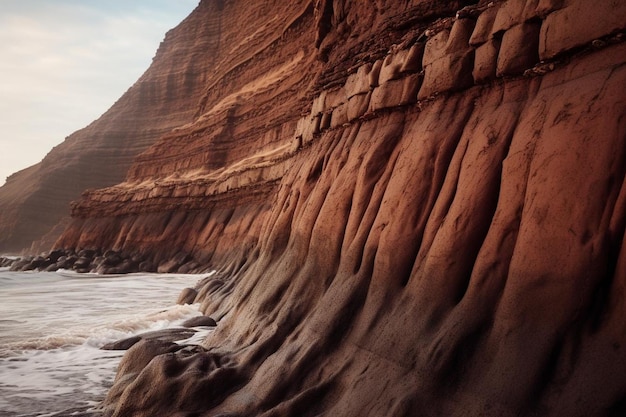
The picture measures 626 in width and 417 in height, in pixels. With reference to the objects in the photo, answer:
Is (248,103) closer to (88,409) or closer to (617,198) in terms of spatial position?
(88,409)

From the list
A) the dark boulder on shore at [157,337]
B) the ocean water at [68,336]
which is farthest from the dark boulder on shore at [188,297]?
the dark boulder on shore at [157,337]

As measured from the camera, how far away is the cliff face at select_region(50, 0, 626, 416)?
98.1 inches

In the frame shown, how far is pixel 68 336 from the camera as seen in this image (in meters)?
7.51

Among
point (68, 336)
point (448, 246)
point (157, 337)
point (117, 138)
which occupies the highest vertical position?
point (117, 138)

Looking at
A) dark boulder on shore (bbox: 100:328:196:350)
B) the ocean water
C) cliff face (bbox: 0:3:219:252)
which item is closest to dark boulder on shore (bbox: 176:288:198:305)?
the ocean water

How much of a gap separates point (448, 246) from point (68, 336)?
6564 mm

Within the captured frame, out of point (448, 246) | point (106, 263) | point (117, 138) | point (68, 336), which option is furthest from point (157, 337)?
point (117, 138)

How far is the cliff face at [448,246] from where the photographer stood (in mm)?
2492

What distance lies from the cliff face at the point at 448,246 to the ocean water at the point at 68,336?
2.66 ft

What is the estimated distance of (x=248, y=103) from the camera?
23.5m

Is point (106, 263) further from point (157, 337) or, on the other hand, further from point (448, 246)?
point (448, 246)

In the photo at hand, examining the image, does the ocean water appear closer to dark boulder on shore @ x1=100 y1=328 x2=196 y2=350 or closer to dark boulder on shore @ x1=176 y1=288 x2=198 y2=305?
dark boulder on shore @ x1=100 y1=328 x2=196 y2=350

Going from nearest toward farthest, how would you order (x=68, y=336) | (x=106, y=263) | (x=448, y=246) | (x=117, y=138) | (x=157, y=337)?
1. (x=448, y=246)
2. (x=157, y=337)
3. (x=68, y=336)
4. (x=106, y=263)
5. (x=117, y=138)

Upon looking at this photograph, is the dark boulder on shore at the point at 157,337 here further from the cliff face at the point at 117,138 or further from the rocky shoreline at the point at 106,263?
the cliff face at the point at 117,138
